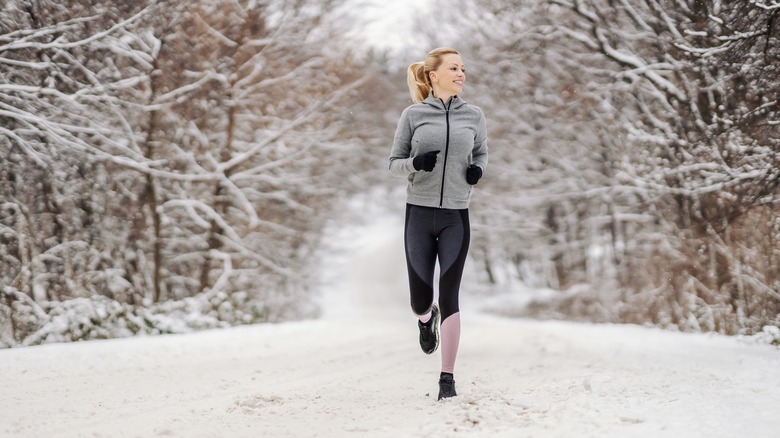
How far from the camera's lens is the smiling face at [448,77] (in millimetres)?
4309

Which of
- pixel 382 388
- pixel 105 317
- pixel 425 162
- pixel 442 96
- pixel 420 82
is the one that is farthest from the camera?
pixel 105 317

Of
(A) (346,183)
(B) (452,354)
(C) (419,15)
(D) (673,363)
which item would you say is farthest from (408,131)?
(C) (419,15)

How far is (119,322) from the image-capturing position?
8.16m

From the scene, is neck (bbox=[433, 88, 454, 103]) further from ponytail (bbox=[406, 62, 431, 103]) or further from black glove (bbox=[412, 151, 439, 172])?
black glove (bbox=[412, 151, 439, 172])

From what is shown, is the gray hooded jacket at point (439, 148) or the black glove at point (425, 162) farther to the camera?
the gray hooded jacket at point (439, 148)

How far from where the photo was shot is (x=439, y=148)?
4.21m

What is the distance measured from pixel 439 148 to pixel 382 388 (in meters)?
1.75

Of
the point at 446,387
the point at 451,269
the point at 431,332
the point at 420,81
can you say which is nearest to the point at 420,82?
the point at 420,81

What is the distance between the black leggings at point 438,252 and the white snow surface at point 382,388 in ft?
2.01

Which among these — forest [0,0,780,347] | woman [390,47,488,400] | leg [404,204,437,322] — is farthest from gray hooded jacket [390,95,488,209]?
forest [0,0,780,347]

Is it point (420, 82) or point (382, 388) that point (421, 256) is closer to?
point (382, 388)

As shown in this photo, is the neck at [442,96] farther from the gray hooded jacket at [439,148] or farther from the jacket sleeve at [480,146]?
the jacket sleeve at [480,146]

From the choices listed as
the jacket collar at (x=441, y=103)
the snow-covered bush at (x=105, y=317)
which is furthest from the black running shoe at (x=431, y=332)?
the snow-covered bush at (x=105, y=317)

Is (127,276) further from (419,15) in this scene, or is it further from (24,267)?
(419,15)
